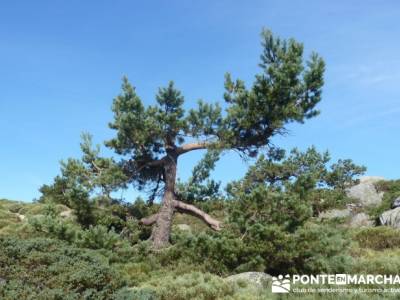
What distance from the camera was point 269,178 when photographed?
17734 millimetres

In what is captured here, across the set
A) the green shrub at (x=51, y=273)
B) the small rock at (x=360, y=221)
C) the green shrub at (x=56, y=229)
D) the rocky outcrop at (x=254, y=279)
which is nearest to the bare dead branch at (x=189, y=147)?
the green shrub at (x=56, y=229)

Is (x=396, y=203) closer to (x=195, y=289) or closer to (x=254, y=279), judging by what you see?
(x=254, y=279)

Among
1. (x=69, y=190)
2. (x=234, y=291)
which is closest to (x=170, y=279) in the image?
(x=234, y=291)

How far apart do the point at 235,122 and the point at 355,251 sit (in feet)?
21.5

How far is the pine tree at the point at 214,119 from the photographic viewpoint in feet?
55.4

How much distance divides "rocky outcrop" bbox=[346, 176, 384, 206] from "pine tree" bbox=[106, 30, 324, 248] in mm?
26123

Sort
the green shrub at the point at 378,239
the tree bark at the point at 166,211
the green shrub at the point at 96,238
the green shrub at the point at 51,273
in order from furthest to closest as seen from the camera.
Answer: the green shrub at the point at 378,239 → the tree bark at the point at 166,211 → the green shrub at the point at 96,238 → the green shrub at the point at 51,273

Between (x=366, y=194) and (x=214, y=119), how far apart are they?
2974 centimetres

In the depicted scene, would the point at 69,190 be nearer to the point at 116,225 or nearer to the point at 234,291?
the point at 116,225

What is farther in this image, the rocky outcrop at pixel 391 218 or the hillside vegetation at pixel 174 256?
the rocky outcrop at pixel 391 218

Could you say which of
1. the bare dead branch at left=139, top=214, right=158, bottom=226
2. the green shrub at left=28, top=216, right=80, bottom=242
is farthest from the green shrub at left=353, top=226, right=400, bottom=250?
the green shrub at left=28, top=216, right=80, bottom=242

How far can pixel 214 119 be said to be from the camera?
1767cm

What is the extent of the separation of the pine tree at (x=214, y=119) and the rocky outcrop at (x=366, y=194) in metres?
26.1

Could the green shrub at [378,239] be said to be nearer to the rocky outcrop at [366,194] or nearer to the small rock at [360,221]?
the small rock at [360,221]
